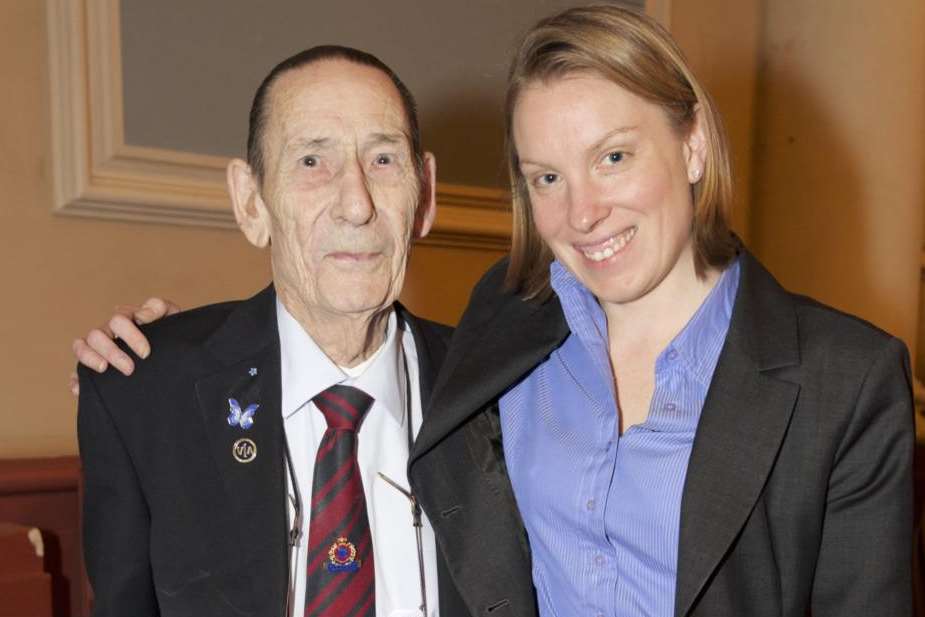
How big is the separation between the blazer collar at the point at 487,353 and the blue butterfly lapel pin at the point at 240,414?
26 cm

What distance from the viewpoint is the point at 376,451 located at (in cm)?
197

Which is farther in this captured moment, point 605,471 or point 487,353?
point 487,353

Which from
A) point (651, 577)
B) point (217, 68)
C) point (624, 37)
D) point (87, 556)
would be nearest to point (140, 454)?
point (87, 556)

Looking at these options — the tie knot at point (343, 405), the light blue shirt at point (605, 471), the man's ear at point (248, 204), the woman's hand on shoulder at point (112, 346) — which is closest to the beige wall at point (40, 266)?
the woman's hand on shoulder at point (112, 346)

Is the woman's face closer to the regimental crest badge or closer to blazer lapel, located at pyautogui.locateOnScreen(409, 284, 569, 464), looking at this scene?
blazer lapel, located at pyautogui.locateOnScreen(409, 284, 569, 464)

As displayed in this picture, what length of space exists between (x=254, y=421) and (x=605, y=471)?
1.85 feet

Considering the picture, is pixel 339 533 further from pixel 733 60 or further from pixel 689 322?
pixel 733 60

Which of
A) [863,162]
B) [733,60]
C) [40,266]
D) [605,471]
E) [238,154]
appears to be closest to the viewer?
[605,471]

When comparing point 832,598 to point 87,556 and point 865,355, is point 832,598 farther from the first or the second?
point 87,556

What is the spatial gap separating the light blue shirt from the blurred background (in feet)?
2.44

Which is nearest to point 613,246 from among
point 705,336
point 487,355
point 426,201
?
point 705,336

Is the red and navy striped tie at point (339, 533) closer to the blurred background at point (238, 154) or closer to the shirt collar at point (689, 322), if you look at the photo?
the shirt collar at point (689, 322)

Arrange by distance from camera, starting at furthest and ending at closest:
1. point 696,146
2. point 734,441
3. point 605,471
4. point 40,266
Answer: point 40,266
point 696,146
point 605,471
point 734,441

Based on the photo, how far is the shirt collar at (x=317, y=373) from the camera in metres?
1.94
